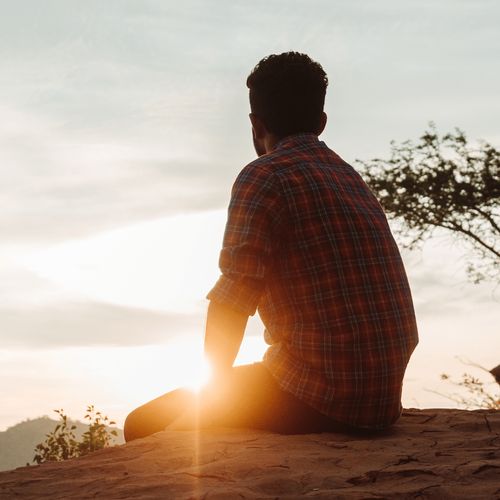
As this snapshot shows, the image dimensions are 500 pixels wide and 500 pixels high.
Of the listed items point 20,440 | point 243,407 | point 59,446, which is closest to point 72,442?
point 59,446

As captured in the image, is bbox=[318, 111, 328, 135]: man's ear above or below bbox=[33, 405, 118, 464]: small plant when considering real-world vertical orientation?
above

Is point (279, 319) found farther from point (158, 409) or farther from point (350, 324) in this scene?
point (158, 409)

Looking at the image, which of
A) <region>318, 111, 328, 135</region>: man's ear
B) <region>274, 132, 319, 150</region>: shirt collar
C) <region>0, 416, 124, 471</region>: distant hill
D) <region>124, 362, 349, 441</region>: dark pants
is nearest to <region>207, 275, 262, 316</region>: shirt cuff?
<region>124, 362, 349, 441</region>: dark pants

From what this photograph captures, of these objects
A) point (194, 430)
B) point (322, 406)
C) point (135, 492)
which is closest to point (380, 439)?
point (322, 406)

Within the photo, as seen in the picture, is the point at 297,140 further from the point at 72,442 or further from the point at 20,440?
the point at 20,440

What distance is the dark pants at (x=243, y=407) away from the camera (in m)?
3.37

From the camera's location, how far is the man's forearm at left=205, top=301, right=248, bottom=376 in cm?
317

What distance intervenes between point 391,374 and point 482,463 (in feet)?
1.95

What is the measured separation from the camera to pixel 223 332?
318cm

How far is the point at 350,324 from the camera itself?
3186 millimetres

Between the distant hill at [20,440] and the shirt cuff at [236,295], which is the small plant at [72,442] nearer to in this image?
the shirt cuff at [236,295]

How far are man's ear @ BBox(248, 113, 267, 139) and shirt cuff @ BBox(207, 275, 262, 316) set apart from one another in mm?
860

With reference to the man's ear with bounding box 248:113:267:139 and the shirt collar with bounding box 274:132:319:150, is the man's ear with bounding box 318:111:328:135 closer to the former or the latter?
the shirt collar with bounding box 274:132:319:150

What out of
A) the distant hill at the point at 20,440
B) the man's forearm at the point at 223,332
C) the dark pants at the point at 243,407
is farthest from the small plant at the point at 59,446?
the distant hill at the point at 20,440
